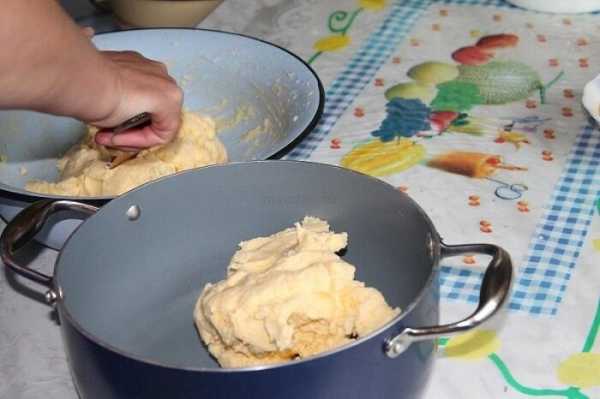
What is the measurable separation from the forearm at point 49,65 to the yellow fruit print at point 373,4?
0.64 metres

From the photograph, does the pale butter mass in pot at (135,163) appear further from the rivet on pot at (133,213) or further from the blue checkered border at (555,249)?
the blue checkered border at (555,249)

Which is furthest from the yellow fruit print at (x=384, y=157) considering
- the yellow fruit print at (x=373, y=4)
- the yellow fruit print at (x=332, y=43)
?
the yellow fruit print at (x=373, y=4)

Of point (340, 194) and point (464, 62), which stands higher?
point (340, 194)

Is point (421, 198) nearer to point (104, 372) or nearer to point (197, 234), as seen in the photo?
point (197, 234)

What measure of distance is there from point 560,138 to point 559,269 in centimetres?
23

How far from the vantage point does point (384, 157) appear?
1.00 meters

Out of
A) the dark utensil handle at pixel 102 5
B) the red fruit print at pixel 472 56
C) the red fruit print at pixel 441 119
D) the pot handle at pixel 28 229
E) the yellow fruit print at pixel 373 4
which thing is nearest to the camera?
the pot handle at pixel 28 229

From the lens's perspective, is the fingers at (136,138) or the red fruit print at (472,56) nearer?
the fingers at (136,138)

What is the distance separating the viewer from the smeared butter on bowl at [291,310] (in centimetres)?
67

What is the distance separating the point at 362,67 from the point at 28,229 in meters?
0.59

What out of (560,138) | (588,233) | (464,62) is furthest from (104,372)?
(464,62)

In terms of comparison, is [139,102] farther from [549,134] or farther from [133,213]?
[549,134]

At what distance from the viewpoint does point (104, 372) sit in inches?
22.7

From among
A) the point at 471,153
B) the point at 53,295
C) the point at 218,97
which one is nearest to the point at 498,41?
the point at 471,153
